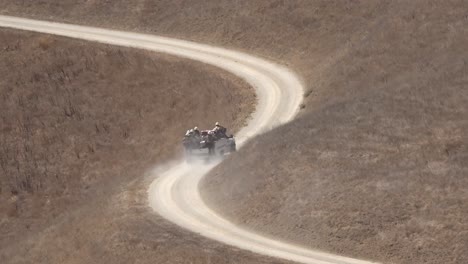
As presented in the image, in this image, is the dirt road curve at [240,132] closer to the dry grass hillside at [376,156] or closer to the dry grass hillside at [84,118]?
the dry grass hillside at [376,156]

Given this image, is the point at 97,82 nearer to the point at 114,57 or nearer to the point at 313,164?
the point at 114,57

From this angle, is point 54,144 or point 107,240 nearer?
point 107,240

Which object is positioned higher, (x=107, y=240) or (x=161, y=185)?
(x=161, y=185)

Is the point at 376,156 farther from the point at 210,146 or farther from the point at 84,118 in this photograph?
the point at 84,118

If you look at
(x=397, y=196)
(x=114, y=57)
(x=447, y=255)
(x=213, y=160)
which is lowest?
(x=447, y=255)

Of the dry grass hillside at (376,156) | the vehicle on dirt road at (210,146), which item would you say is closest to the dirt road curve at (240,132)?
the vehicle on dirt road at (210,146)

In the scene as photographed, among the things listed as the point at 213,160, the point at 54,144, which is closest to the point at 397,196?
the point at 213,160
